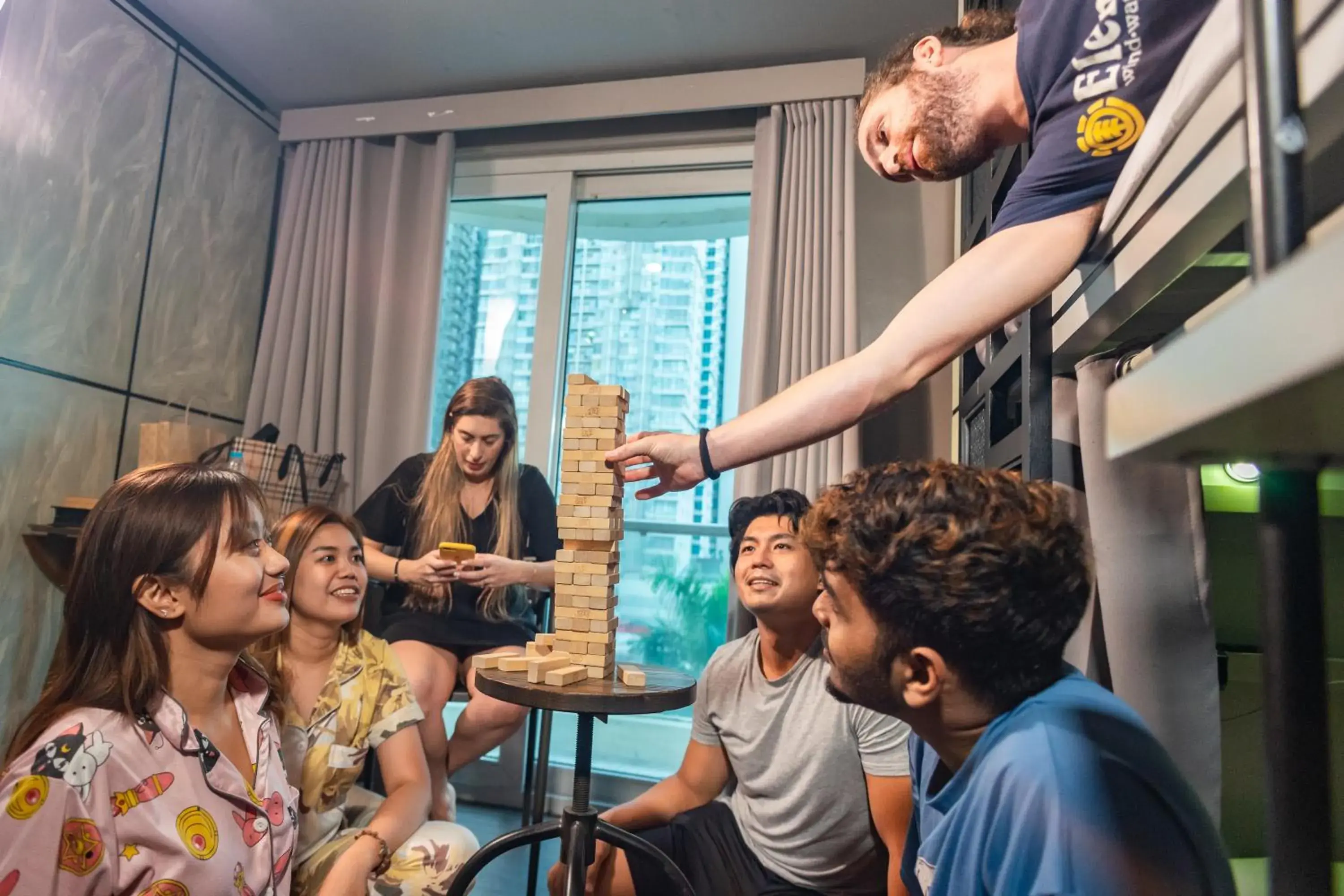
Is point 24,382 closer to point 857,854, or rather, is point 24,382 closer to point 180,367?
point 180,367

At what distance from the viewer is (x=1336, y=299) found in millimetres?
243

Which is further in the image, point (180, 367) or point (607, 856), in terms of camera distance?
point (180, 367)

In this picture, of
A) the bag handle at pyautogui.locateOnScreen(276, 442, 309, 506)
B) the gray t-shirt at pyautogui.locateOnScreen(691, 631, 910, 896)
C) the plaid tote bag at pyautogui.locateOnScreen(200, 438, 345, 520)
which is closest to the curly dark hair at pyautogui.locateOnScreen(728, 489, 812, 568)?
the gray t-shirt at pyautogui.locateOnScreen(691, 631, 910, 896)

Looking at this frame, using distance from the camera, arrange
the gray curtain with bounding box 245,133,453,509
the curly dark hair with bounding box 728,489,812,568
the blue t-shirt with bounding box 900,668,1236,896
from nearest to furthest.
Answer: the blue t-shirt with bounding box 900,668,1236,896, the curly dark hair with bounding box 728,489,812,568, the gray curtain with bounding box 245,133,453,509

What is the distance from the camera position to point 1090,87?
37.5 inches

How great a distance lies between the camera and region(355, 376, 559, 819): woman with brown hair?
2.01m

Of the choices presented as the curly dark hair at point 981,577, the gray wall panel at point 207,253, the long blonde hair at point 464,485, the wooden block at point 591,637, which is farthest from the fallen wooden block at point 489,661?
the gray wall panel at point 207,253

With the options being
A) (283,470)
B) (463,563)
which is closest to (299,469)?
(283,470)

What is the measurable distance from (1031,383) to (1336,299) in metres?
1.06

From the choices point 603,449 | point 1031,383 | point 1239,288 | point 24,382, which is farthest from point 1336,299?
point 24,382

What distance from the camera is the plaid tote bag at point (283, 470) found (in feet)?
7.97

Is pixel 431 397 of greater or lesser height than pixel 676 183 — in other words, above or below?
below

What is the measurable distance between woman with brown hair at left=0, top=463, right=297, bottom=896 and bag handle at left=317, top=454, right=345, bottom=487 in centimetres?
143

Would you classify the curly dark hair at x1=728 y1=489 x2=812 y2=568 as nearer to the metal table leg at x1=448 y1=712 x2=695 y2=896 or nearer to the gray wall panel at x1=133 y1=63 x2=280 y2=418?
the metal table leg at x1=448 y1=712 x2=695 y2=896
